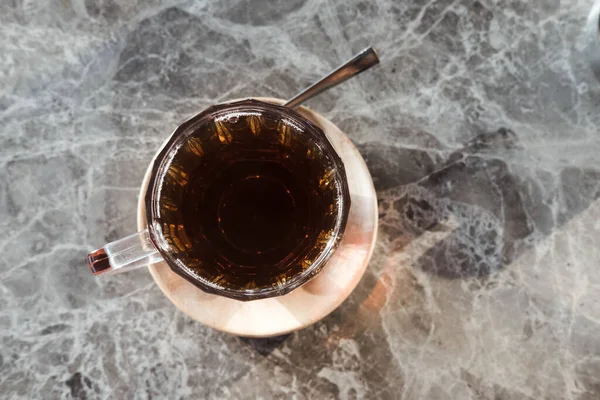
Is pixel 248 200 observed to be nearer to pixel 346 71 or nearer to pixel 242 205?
pixel 242 205

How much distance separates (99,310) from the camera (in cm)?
112

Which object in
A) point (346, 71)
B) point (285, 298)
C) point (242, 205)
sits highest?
point (346, 71)

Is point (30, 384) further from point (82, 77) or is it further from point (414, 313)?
point (414, 313)

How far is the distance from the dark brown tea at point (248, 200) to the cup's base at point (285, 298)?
0.22 feet

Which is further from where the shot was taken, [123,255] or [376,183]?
[376,183]

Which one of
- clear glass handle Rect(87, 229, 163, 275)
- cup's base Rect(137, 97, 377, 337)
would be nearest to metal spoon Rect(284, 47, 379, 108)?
cup's base Rect(137, 97, 377, 337)

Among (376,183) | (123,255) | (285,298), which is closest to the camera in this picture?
(123,255)

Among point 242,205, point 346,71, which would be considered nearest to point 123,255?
point 242,205

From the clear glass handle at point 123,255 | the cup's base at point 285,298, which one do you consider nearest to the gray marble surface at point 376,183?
the cup's base at point 285,298

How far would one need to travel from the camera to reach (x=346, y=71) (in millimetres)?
881

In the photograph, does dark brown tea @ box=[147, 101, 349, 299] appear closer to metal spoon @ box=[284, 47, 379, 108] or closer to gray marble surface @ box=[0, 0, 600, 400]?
metal spoon @ box=[284, 47, 379, 108]

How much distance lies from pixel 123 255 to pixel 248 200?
0.78 feet

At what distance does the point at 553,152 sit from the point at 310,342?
65 centimetres

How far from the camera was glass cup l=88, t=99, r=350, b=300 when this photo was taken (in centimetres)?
84
